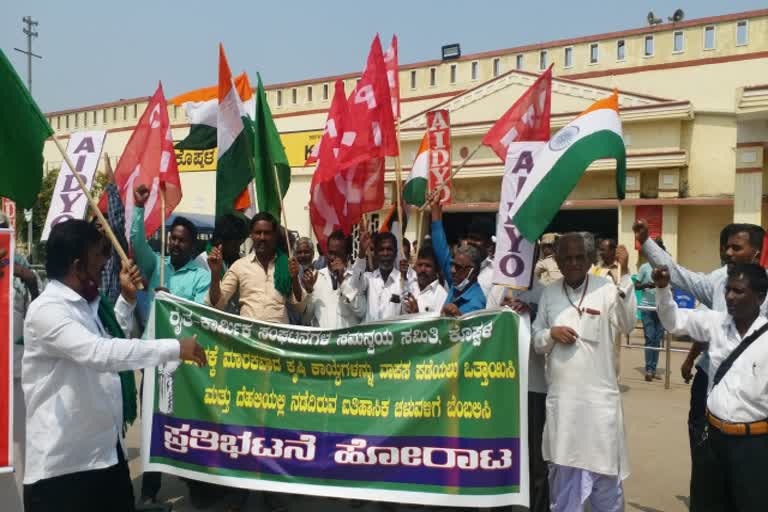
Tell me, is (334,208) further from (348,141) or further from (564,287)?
(564,287)

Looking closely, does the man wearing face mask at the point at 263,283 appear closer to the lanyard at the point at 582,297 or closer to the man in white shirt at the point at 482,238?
the man in white shirt at the point at 482,238

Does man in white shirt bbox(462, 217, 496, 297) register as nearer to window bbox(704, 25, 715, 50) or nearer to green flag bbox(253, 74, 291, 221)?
green flag bbox(253, 74, 291, 221)

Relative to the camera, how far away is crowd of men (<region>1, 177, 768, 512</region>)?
2.66m

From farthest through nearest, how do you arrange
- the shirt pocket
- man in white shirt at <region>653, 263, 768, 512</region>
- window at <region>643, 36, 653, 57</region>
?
window at <region>643, 36, 653, 57</region>
the shirt pocket
man in white shirt at <region>653, 263, 768, 512</region>

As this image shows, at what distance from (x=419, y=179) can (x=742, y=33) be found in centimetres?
1714

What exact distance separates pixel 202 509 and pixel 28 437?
1.85 metres

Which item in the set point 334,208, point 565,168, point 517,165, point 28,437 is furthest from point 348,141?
point 28,437

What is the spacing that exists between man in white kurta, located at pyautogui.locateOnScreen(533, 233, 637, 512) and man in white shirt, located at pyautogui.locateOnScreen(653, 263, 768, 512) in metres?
0.40

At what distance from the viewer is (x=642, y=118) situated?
54.1ft

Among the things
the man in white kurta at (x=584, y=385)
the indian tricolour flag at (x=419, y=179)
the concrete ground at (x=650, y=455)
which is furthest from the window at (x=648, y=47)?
the man in white kurta at (x=584, y=385)

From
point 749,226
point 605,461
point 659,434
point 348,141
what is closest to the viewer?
point 605,461

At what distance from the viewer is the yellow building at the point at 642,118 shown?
633 inches

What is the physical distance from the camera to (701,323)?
3416mm

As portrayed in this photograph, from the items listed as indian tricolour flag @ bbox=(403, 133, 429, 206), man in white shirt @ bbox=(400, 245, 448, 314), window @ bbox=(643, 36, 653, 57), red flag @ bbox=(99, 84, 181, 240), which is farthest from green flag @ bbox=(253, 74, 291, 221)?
window @ bbox=(643, 36, 653, 57)
